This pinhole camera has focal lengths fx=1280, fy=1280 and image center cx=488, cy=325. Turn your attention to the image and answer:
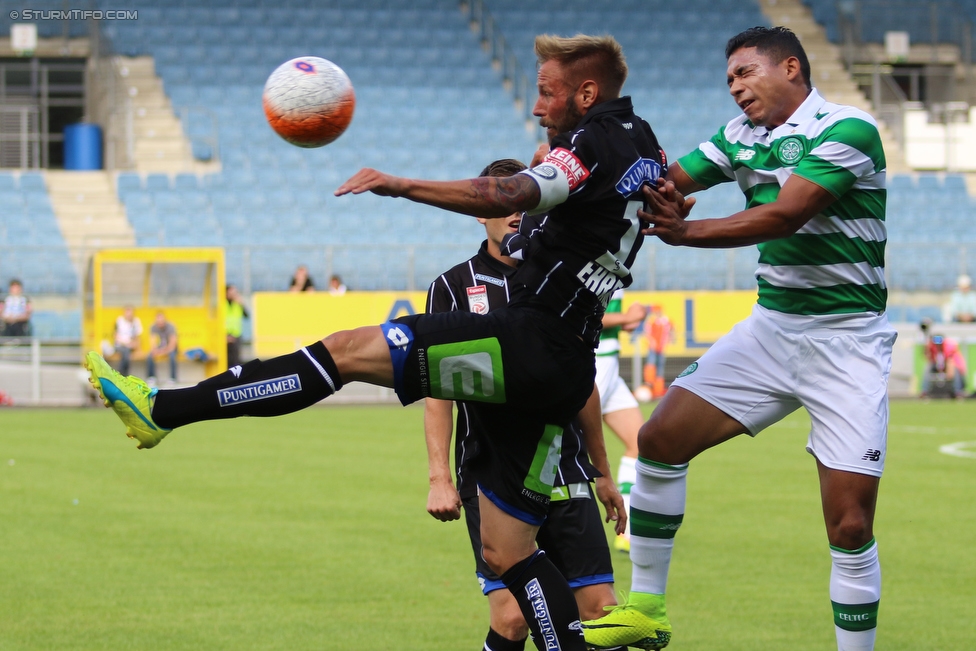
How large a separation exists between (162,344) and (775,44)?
1931 centimetres

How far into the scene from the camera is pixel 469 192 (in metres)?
4.05

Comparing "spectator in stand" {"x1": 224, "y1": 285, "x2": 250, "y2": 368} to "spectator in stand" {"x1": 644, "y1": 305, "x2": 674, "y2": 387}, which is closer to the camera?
"spectator in stand" {"x1": 224, "y1": 285, "x2": 250, "y2": 368}

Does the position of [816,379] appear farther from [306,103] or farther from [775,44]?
[306,103]

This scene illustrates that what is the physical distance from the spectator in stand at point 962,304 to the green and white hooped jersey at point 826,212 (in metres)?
21.3

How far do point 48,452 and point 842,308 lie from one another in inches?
450

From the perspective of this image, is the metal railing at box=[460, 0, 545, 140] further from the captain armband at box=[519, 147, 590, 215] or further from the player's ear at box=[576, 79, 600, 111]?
the captain armband at box=[519, 147, 590, 215]

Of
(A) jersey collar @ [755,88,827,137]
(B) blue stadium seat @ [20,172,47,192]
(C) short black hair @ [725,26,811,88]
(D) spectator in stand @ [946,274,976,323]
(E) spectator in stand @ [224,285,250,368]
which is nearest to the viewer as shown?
(A) jersey collar @ [755,88,827,137]

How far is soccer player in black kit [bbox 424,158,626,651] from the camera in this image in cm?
486

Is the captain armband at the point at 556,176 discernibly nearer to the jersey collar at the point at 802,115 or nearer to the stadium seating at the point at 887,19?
the jersey collar at the point at 802,115

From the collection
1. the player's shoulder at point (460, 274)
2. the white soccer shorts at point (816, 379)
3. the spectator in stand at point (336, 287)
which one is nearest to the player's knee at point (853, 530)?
the white soccer shorts at point (816, 379)

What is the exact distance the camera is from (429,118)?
30891 mm
